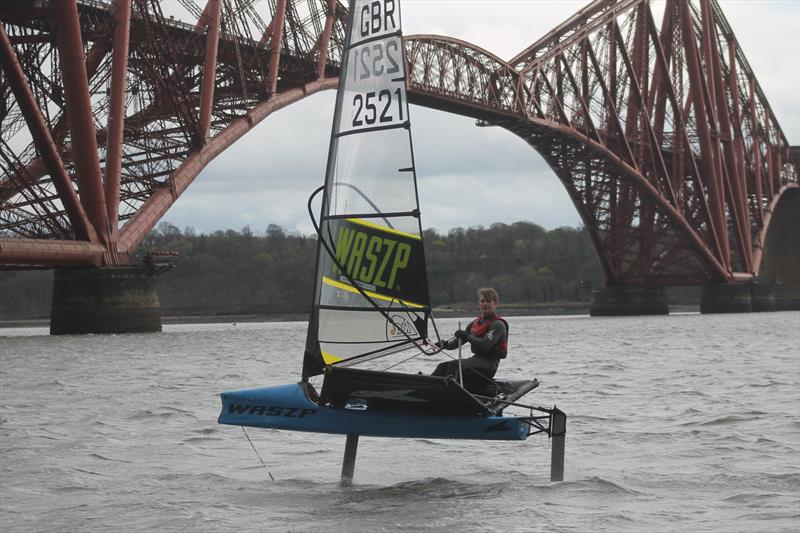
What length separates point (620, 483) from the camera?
1057 cm

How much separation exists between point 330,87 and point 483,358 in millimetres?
38510

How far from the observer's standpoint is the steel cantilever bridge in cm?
3391

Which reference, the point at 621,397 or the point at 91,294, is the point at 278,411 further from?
the point at 91,294

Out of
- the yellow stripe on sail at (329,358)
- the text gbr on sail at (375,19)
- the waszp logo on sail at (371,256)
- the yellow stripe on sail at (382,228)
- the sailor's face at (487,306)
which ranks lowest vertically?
the yellow stripe on sail at (329,358)

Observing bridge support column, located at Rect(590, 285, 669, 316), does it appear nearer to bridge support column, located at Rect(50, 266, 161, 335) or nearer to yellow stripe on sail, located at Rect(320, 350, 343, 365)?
bridge support column, located at Rect(50, 266, 161, 335)

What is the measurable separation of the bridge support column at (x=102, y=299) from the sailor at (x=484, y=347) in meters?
26.0

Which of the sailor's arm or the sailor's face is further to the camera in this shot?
the sailor's face

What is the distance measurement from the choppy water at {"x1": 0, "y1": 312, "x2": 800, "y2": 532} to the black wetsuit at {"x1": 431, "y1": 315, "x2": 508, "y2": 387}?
95 cm

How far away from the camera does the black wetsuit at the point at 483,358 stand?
34.8 feet

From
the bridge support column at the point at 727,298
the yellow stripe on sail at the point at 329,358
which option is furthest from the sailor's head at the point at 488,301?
the bridge support column at the point at 727,298

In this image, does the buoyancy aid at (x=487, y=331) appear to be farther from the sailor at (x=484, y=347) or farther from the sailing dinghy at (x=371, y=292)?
the sailing dinghy at (x=371, y=292)

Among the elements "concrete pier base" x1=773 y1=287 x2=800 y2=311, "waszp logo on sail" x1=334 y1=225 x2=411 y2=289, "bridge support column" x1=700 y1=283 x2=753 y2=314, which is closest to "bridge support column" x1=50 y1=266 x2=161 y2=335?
"waszp logo on sail" x1=334 y1=225 x2=411 y2=289

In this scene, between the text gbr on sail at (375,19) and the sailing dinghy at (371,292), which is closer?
the sailing dinghy at (371,292)

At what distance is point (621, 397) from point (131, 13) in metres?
24.2
